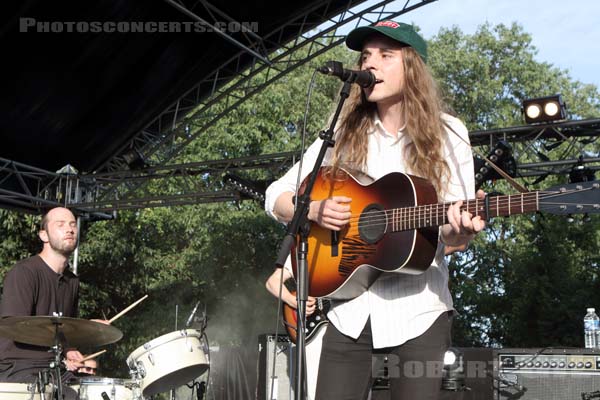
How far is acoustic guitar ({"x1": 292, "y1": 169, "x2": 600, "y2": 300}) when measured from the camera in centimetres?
258

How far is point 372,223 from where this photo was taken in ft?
9.13

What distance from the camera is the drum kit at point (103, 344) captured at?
4906mm

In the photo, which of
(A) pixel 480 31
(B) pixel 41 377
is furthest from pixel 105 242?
(A) pixel 480 31

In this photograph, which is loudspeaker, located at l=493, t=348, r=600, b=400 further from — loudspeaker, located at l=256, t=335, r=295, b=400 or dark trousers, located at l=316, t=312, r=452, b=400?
dark trousers, located at l=316, t=312, r=452, b=400

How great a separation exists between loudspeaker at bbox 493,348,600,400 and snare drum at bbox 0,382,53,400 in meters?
3.41

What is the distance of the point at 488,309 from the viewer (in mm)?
18500

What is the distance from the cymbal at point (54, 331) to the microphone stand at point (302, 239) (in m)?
2.57

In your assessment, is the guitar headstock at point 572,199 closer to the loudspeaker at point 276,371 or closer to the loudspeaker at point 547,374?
the loudspeaker at point 547,374

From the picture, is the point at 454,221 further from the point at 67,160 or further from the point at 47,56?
the point at 67,160

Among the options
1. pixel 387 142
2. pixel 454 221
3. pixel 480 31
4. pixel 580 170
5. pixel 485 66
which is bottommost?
pixel 454 221

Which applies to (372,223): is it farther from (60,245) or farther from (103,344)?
(60,245)

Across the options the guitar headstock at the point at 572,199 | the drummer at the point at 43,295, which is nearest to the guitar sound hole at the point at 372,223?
the guitar headstock at the point at 572,199

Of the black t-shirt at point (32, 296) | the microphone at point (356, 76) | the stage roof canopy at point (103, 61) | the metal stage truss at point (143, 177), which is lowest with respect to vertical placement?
the black t-shirt at point (32, 296)

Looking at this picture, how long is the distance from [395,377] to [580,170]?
736 centimetres
